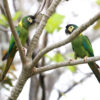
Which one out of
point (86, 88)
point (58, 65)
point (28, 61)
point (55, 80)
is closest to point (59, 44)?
point (58, 65)

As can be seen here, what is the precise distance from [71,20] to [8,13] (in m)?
4.78

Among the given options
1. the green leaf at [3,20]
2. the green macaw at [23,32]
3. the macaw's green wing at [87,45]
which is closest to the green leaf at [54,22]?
the green macaw at [23,32]

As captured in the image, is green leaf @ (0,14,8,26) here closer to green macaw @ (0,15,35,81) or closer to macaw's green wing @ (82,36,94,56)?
green macaw @ (0,15,35,81)

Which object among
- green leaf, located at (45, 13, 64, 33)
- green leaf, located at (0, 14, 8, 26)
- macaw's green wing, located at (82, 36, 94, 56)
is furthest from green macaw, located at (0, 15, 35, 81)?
macaw's green wing, located at (82, 36, 94, 56)

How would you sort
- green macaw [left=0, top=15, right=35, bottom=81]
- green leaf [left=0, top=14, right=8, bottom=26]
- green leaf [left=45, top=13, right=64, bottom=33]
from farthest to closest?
1. green leaf [left=0, top=14, right=8, bottom=26]
2. green leaf [left=45, top=13, right=64, bottom=33]
3. green macaw [left=0, top=15, right=35, bottom=81]

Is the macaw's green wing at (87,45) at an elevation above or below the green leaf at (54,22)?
below

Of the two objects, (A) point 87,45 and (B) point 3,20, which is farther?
(B) point 3,20

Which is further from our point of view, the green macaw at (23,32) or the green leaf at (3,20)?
the green leaf at (3,20)

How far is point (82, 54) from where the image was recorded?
3.61m

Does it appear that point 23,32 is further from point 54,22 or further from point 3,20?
point 3,20

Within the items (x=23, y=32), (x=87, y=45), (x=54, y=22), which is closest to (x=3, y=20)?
(x=23, y=32)

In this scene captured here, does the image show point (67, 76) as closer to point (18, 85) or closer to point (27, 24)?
point (27, 24)

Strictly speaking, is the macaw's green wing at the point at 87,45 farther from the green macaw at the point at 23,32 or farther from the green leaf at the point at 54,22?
the green macaw at the point at 23,32

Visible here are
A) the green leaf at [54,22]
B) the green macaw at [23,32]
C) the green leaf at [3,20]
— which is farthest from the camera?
the green leaf at [3,20]
